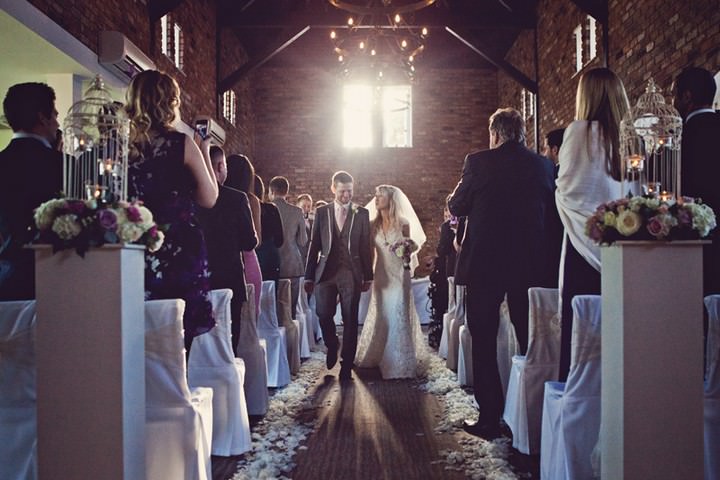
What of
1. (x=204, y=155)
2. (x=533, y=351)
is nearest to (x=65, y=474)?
(x=204, y=155)

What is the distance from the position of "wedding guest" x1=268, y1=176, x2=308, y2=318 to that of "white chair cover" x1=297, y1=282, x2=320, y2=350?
271mm

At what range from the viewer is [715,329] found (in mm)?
2314

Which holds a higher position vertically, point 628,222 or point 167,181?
point 167,181

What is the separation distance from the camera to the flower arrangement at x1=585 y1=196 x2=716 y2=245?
6.51 ft

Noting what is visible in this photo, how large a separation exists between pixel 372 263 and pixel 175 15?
5.25 metres

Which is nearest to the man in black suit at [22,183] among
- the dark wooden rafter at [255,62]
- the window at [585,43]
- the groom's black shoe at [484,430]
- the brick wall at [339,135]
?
the groom's black shoe at [484,430]

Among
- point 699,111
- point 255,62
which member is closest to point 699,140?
point 699,111

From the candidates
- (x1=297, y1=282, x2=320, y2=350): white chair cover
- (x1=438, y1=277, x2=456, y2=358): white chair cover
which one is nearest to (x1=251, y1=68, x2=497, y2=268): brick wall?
(x1=297, y1=282, x2=320, y2=350): white chair cover

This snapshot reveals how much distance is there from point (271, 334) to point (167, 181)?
2480 millimetres

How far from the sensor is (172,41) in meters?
8.72

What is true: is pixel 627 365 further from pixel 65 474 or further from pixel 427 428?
pixel 427 428

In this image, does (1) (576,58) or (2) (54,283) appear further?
(1) (576,58)

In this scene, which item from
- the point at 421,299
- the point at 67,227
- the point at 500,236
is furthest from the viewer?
the point at 421,299

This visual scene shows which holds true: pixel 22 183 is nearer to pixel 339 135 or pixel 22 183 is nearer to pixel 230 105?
pixel 230 105
